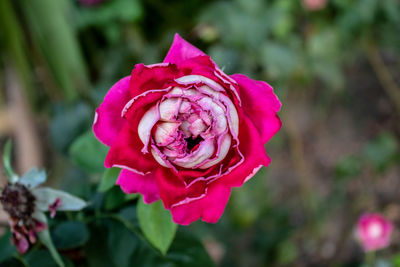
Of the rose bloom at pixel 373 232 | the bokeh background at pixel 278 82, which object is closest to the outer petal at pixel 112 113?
the bokeh background at pixel 278 82

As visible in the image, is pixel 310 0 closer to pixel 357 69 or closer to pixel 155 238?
pixel 357 69

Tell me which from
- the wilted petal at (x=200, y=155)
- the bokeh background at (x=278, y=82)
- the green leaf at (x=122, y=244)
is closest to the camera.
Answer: the wilted petal at (x=200, y=155)

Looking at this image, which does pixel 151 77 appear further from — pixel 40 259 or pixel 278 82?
pixel 278 82

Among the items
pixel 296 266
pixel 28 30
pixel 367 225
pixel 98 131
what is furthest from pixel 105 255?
pixel 296 266

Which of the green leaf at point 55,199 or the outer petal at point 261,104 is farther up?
the outer petal at point 261,104

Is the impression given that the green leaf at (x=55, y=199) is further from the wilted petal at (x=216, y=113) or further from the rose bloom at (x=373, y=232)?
the rose bloom at (x=373, y=232)

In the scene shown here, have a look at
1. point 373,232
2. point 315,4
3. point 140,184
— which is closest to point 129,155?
point 140,184

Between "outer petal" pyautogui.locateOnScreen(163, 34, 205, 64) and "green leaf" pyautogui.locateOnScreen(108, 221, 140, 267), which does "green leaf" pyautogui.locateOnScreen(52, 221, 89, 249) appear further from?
"outer petal" pyautogui.locateOnScreen(163, 34, 205, 64)
